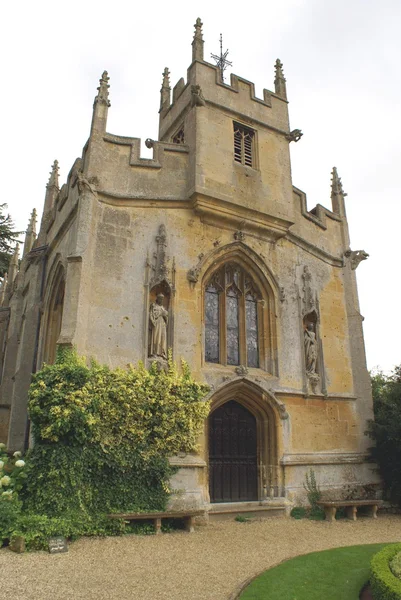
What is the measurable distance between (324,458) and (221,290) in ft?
16.5

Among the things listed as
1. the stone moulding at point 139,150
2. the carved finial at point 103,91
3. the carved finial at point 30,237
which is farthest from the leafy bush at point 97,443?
the carved finial at point 30,237

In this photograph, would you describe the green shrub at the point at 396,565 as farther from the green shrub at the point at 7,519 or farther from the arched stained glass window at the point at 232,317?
the arched stained glass window at the point at 232,317

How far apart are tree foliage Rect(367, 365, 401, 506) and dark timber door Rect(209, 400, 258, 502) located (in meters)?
3.34

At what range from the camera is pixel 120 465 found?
8.97 metres

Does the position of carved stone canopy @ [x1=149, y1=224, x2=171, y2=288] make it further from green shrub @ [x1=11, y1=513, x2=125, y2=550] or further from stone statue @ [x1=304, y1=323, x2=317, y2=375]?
green shrub @ [x1=11, y1=513, x2=125, y2=550]

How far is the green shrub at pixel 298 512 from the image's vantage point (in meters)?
10.8

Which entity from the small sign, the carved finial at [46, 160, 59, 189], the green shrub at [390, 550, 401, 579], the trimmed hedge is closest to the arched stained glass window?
the small sign

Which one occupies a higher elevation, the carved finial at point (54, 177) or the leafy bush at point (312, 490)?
the carved finial at point (54, 177)

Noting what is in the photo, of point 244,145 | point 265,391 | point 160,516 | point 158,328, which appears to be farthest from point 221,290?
point 160,516

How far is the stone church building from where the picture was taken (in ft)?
35.1

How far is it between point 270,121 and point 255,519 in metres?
11.1

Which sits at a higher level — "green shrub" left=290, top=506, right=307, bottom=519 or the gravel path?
"green shrub" left=290, top=506, right=307, bottom=519

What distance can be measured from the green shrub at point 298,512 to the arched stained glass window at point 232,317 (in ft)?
11.6

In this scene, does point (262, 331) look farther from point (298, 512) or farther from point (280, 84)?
point (280, 84)
